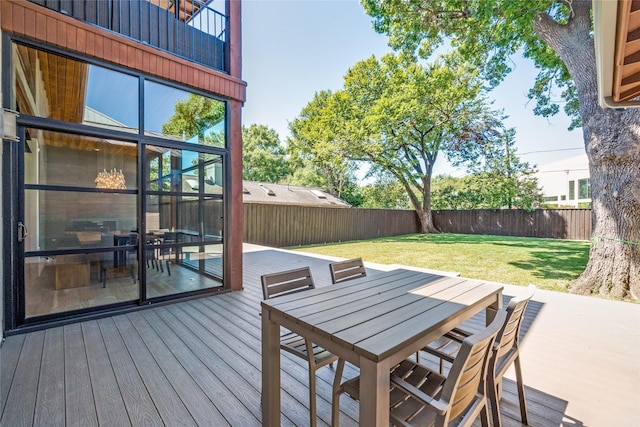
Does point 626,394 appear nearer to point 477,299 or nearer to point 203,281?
point 477,299

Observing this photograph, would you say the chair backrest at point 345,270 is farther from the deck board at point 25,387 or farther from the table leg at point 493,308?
the deck board at point 25,387

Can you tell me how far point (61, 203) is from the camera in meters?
3.11

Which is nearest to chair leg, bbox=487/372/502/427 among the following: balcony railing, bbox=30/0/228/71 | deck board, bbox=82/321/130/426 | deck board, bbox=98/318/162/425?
deck board, bbox=98/318/162/425

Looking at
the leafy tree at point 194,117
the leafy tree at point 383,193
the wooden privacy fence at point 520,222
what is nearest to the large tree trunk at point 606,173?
the leafy tree at point 194,117

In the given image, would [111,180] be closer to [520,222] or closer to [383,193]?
[520,222]

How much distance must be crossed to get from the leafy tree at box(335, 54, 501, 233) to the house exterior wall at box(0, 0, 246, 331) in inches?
376

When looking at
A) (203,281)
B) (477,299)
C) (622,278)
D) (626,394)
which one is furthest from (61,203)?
(622,278)

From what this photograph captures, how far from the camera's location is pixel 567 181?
58.1ft

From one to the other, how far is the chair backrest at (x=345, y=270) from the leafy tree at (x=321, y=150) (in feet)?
38.3

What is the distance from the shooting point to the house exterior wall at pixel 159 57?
2.78m

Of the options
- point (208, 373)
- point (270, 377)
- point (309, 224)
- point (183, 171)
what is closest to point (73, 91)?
point (183, 171)

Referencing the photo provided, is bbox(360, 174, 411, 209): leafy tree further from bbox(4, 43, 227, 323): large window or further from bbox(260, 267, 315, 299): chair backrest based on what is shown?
bbox(260, 267, 315, 299): chair backrest

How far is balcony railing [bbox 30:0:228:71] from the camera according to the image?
3213 mm

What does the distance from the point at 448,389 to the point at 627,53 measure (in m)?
2.16
